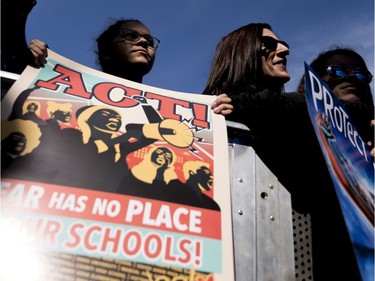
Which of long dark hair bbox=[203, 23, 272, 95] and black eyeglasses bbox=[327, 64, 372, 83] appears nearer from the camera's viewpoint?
long dark hair bbox=[203, 23, 272, 95]

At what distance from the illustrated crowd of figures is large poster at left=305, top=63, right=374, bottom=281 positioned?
30 centimetres

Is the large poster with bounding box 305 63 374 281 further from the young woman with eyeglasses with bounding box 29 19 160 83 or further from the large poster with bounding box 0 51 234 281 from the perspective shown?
the young woman with eyeglasses with bounding box 29 19 160 83

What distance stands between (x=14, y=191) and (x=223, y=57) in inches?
43.9

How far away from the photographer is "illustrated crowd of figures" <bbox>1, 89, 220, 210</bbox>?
94 centimetres

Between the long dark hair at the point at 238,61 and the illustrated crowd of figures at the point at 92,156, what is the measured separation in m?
0.58

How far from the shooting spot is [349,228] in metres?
1.00

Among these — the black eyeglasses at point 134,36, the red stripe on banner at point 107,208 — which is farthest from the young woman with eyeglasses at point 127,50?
the red stripe on banner at point 107,208

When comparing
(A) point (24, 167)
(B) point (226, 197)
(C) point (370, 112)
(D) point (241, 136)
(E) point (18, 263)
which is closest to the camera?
(E) point (18, 263)

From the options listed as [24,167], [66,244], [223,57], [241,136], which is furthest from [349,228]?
[223,57]

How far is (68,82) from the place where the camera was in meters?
1.19

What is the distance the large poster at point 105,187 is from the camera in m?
0.84

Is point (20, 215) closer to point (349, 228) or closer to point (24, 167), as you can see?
point (24, 167)

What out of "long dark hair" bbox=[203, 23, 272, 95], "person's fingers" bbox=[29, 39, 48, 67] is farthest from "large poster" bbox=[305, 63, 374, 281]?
"person's fingers" bbox=[29, 39, 48, 67]

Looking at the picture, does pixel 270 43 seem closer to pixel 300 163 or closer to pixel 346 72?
pixel 346 72
